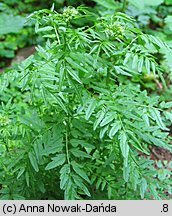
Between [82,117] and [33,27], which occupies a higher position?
[33,27]

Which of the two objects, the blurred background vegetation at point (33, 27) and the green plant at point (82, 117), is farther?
the blurred background vegetation at point (33, 27)

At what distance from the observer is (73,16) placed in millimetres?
1967

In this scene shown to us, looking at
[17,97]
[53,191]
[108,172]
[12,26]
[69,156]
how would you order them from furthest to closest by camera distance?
[12,26] < [17,97] < [53,191] < [108,172] < [69,156]

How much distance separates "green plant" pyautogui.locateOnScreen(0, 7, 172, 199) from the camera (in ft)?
6.36

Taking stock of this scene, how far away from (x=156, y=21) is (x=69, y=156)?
2965mm

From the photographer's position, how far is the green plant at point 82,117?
194cm

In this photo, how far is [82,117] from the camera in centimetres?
220

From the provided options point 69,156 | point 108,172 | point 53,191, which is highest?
point 69,156

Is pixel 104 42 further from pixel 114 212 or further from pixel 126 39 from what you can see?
pixel 114 212

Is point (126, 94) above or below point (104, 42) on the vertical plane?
below

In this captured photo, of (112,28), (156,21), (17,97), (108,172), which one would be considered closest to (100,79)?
(112,28)

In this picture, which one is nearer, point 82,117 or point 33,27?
point 82,117

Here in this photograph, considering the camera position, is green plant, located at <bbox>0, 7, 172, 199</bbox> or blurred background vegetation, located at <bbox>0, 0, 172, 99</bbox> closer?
green plant, located at <bbox>0, 7, 172, 199</bbox>

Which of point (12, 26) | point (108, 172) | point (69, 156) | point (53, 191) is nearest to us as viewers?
point (69, 156)
